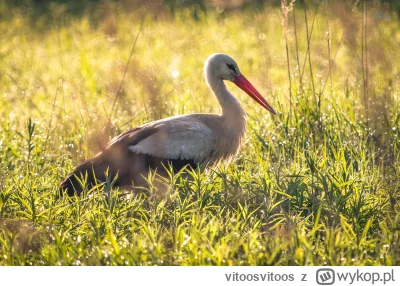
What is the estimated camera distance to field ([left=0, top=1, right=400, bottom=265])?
3.51 meters

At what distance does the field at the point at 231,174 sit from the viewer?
3510mm

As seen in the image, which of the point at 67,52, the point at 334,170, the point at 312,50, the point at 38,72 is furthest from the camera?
the point at 67,52

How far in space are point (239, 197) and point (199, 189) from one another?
0.22 metres

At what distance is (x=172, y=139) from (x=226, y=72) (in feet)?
2.46

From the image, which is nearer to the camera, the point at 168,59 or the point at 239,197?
the point at 239,197

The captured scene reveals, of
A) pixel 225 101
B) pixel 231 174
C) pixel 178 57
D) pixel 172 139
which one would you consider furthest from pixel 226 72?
pixel 178 57

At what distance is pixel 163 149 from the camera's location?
4.79 meters

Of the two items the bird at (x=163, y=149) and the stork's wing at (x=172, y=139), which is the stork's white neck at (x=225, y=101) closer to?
the bird at (x=163, y=149)

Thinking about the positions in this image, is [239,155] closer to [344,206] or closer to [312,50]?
[344,206]
